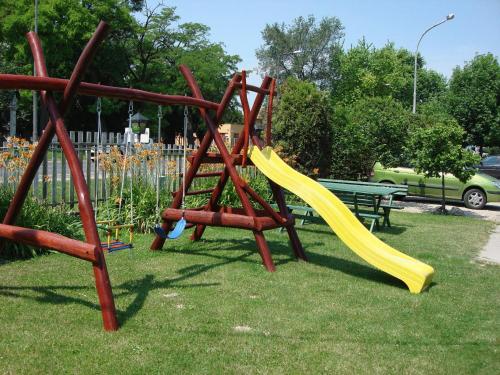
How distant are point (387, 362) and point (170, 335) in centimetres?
175

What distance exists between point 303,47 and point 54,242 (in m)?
52.4

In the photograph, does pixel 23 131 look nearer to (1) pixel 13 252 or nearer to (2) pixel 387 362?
(1) pixel 13 252

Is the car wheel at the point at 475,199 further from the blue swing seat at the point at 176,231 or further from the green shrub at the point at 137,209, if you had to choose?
the blue swing seat at the point at 176,231

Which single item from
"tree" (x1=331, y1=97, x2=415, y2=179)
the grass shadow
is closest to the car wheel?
"tree" (x1=331, y1=97, x2=415, y2=179)

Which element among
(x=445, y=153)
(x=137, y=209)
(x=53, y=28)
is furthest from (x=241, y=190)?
(x=53, y=28)

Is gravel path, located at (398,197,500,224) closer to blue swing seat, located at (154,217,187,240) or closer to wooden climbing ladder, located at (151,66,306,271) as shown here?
wooden climbing ladder, located at (151,66,306,271)

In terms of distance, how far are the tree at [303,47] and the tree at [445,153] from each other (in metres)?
41.3

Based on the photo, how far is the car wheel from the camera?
1595 cm

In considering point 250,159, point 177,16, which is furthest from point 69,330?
point 177,16

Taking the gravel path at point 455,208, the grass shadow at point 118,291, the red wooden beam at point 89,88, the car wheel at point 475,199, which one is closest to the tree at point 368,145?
the gravel path at point 455,208

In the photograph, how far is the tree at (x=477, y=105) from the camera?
35.9 m

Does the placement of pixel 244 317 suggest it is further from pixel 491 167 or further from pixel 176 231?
pixel 491 167

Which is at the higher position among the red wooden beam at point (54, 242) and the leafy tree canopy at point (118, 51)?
the leafy tree canopy at point (118, 51)

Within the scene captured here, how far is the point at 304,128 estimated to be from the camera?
1535 centimetres
